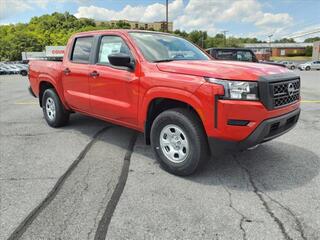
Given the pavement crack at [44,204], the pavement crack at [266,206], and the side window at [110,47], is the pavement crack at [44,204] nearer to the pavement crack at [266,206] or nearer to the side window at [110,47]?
the side window at [110,47]

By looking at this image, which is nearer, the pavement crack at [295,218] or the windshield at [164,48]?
the pavement crack at [295,218]

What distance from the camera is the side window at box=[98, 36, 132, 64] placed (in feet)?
15.2

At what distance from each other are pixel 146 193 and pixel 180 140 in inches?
32.1

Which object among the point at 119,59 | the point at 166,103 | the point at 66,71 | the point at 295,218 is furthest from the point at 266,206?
the point at 66,71

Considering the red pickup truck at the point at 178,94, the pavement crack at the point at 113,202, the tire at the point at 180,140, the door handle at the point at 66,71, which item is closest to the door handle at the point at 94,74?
the red pickup truck at the point at 178,94

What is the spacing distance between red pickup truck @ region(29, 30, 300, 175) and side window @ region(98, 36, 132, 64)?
15 mm

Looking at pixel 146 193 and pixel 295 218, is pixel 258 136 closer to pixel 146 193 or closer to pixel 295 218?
pixel 295 218

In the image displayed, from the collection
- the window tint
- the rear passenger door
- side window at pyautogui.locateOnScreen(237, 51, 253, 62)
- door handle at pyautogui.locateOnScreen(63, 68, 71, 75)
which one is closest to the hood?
the rear passenger door

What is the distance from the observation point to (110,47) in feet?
16.1

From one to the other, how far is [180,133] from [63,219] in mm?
1694

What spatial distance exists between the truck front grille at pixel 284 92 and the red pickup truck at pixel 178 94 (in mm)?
11

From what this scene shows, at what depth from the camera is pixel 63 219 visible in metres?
2.97

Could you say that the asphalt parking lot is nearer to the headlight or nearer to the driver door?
the driver door

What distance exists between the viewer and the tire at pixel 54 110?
6250mm
